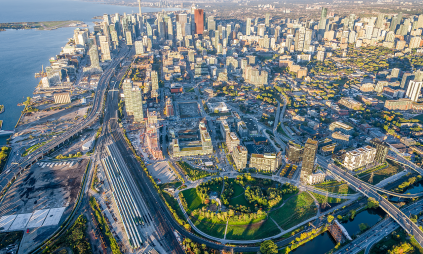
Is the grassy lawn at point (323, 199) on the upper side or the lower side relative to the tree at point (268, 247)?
lower

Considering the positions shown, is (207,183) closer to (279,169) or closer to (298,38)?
(279,169)

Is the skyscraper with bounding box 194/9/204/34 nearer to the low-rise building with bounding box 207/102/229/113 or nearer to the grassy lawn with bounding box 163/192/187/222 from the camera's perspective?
the low-rise building with bounding box 207/102/229/113

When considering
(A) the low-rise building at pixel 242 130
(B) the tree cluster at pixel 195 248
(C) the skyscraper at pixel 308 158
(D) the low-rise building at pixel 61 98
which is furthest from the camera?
(D) the low-rise building at pixel 61 98

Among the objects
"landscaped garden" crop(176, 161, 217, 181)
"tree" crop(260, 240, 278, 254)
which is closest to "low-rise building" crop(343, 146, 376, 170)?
"tree" crop(260, 240, 278, 254)

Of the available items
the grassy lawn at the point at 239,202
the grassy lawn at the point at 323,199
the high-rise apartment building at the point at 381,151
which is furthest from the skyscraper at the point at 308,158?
the high-rise apartment building at the point at 381,151

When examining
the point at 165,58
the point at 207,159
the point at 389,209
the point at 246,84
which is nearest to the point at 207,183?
the point at 207,159

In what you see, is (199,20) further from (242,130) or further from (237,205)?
(237,205)

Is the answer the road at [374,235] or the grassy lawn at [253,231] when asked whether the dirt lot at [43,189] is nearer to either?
the grassy lawn at [253,231]
